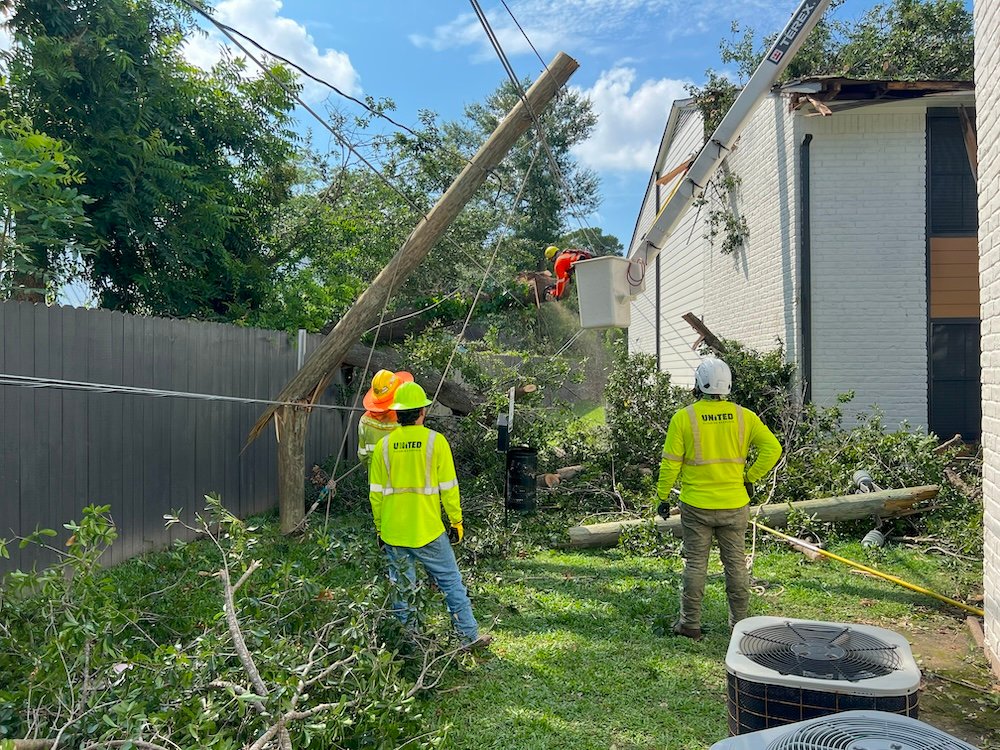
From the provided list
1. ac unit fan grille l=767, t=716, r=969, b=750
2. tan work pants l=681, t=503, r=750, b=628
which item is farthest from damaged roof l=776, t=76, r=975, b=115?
ac unit fan grille l=767, t=716, r=969, b=750

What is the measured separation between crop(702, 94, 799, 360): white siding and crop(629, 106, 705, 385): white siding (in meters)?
1.99

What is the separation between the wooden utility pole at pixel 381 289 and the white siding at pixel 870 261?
5204 millimetres

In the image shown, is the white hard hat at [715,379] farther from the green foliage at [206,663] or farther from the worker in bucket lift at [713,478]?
the green foliage at [206,663]

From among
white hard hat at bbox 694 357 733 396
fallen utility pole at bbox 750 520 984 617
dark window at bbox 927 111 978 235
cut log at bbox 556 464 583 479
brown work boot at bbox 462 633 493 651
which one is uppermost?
dark window at bbox 927 111 978 235

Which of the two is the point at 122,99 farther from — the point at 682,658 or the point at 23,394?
the point at 682,658

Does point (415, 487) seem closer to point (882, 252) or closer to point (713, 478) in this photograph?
point (713, 478)

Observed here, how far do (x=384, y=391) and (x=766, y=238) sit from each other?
694cm

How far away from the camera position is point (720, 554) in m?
5.38

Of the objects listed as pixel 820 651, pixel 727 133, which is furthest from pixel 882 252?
pixel 820 651

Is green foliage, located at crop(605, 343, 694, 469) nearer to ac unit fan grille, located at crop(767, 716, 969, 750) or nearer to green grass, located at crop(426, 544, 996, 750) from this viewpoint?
green grass, located at crop(426, 544, 996, 750)

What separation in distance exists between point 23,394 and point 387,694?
382 centimetres

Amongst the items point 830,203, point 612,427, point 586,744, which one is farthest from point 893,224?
point 586,744

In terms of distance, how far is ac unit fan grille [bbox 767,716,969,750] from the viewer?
1728 mm

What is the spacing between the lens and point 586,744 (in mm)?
3877
